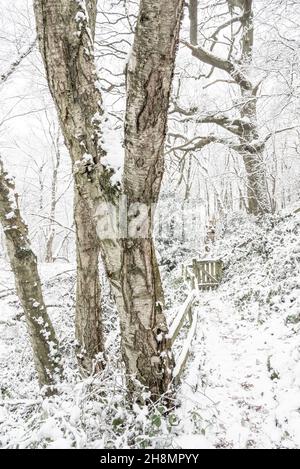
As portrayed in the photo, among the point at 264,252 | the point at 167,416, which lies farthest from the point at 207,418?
the point at 264,252

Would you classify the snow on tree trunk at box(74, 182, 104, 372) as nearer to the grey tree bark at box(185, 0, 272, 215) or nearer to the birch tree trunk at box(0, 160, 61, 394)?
the birch tree trunk at box(0, 160, 61, 394)

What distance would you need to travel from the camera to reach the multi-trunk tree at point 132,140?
2.27 metres

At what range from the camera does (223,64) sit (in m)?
11.0

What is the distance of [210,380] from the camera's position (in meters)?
5.00

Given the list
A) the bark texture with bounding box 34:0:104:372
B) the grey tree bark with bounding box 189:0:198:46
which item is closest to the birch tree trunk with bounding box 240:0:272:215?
the grey tree bark with bounding box 189:0:198:46

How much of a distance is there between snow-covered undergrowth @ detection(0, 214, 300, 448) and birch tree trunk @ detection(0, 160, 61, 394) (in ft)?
1.24

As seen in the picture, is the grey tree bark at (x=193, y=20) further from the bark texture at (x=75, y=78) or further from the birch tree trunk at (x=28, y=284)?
the bark texture at (x=75, y=78)

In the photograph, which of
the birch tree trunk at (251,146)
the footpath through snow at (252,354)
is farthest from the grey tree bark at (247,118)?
the footpath through snow at (252,354)

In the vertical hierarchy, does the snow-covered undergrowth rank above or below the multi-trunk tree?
below

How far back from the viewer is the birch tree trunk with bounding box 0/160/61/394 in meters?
4.29

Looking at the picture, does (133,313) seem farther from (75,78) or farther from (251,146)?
(251,146)

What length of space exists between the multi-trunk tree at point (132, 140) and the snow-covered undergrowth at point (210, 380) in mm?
410

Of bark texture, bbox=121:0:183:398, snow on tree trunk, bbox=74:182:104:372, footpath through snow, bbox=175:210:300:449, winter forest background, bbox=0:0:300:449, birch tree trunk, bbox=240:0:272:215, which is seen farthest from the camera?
birch tree trunk, bbox=240:0:272:215
